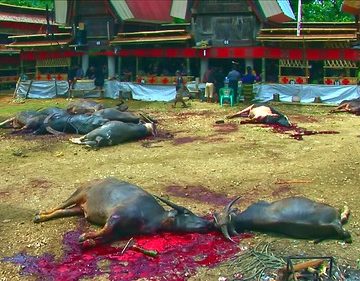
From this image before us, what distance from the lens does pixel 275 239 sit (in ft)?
23.9

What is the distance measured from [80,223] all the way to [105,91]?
1884 centimetres

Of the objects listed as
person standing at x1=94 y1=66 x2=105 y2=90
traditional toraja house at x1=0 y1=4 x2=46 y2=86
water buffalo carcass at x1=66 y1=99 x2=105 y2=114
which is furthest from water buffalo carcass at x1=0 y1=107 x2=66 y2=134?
traditional toraja house at x1=0 y1=4 x2=46 y2=86

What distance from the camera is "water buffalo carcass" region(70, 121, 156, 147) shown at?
13.4 meters

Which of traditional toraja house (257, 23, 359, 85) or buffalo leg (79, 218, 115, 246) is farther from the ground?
traditional toraja house (257, 23, 359, 85)

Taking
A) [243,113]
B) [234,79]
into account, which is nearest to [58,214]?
[243,113]

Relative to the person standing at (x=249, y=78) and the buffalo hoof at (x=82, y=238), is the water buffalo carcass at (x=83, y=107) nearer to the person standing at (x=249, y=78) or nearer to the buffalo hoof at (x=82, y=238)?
the person standing at (x=249, y=78)

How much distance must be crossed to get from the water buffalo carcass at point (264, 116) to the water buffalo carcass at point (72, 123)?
4603 mm

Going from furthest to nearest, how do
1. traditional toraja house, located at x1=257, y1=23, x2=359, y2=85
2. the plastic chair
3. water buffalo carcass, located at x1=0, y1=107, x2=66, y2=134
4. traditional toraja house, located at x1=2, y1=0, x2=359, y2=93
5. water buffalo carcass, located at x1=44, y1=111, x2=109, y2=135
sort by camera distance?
traditional toraja house, located at x1=2, y1=0, x2=359, y2=93, traditional toraja house, located at x1=257, y1=23, x2=359, y2=85, the plastic chair, water buffalo carcass, located at x1=0, y1=107, x2=66, y2=134, water buffalo carcass, located at x1=44, y1=111, x2=109, y2=135

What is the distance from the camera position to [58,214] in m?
8.20

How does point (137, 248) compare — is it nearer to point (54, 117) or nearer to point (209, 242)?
point (209, 242)

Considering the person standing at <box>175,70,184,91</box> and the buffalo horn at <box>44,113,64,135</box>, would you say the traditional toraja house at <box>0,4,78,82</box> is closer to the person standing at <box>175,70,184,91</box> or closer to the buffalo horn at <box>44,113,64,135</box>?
the person standing at <box>175,70,184,91</box>

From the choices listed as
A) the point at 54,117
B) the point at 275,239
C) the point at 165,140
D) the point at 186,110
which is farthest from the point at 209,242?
the point at 186,110

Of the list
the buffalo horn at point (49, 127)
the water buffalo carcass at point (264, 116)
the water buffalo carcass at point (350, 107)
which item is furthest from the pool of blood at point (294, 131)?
the buffalo horn at point (49, 127)

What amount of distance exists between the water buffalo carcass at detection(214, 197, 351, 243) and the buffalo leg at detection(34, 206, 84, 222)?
2164mm
